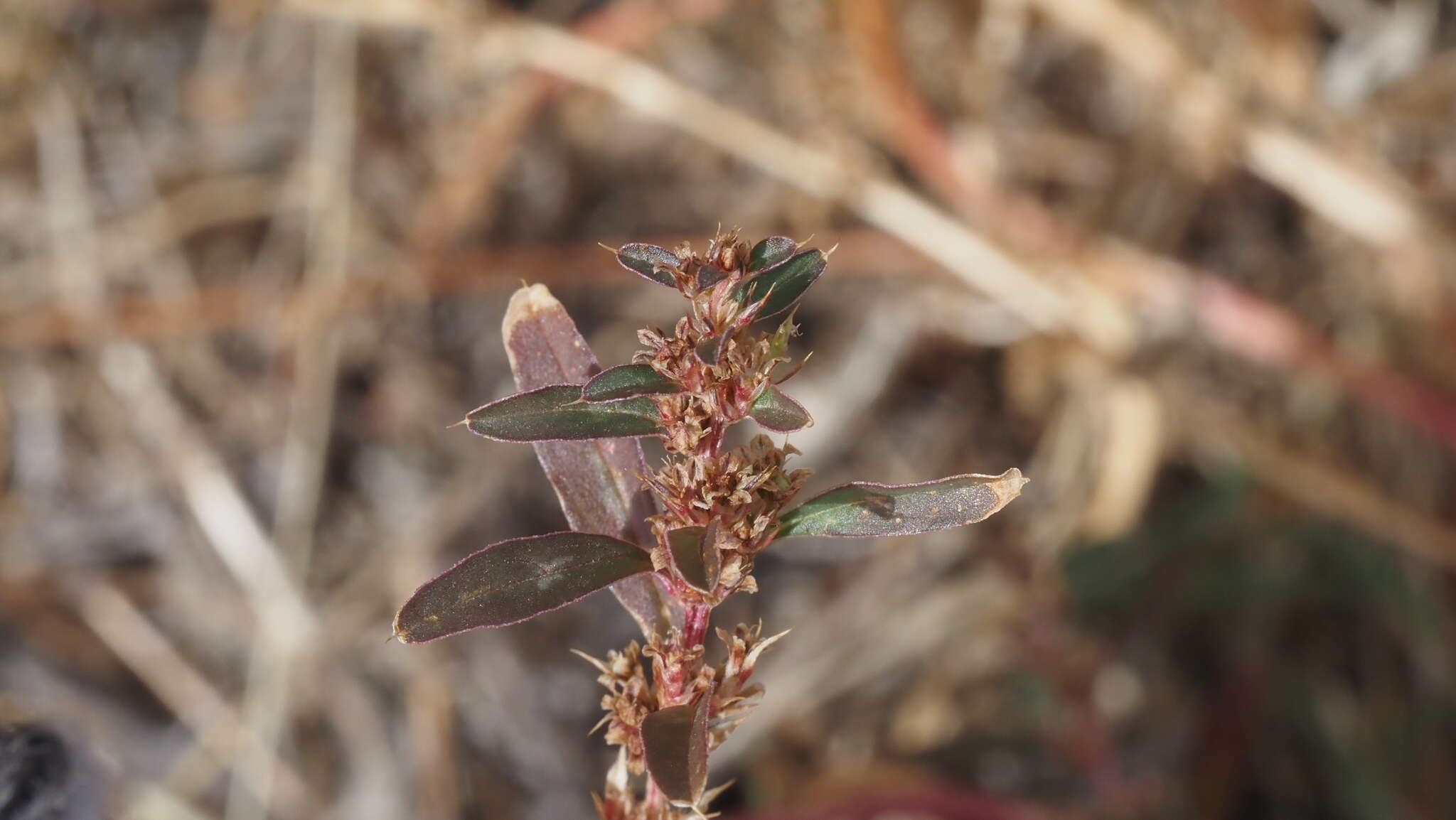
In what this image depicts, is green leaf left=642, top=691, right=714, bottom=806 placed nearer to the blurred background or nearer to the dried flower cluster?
the dried flower cluster

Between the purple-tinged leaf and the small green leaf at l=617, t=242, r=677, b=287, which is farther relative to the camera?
the purple-tinged leaf

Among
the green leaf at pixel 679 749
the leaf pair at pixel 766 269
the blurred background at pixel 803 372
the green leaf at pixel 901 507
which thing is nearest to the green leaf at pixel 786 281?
the leaf pair at pixel 766 269

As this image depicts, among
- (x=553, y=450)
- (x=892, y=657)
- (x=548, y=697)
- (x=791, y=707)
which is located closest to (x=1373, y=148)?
(x=892, y=657)

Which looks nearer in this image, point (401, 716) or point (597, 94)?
point (401, 716)

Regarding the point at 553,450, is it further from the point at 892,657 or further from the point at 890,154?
the point at 890,154

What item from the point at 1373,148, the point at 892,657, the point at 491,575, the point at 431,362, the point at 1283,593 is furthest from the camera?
the point at 431,362

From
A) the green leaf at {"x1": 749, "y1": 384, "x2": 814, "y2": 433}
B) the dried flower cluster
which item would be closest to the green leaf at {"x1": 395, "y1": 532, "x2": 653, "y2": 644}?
the dried flower cluster

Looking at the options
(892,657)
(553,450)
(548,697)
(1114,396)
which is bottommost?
(548,697)
